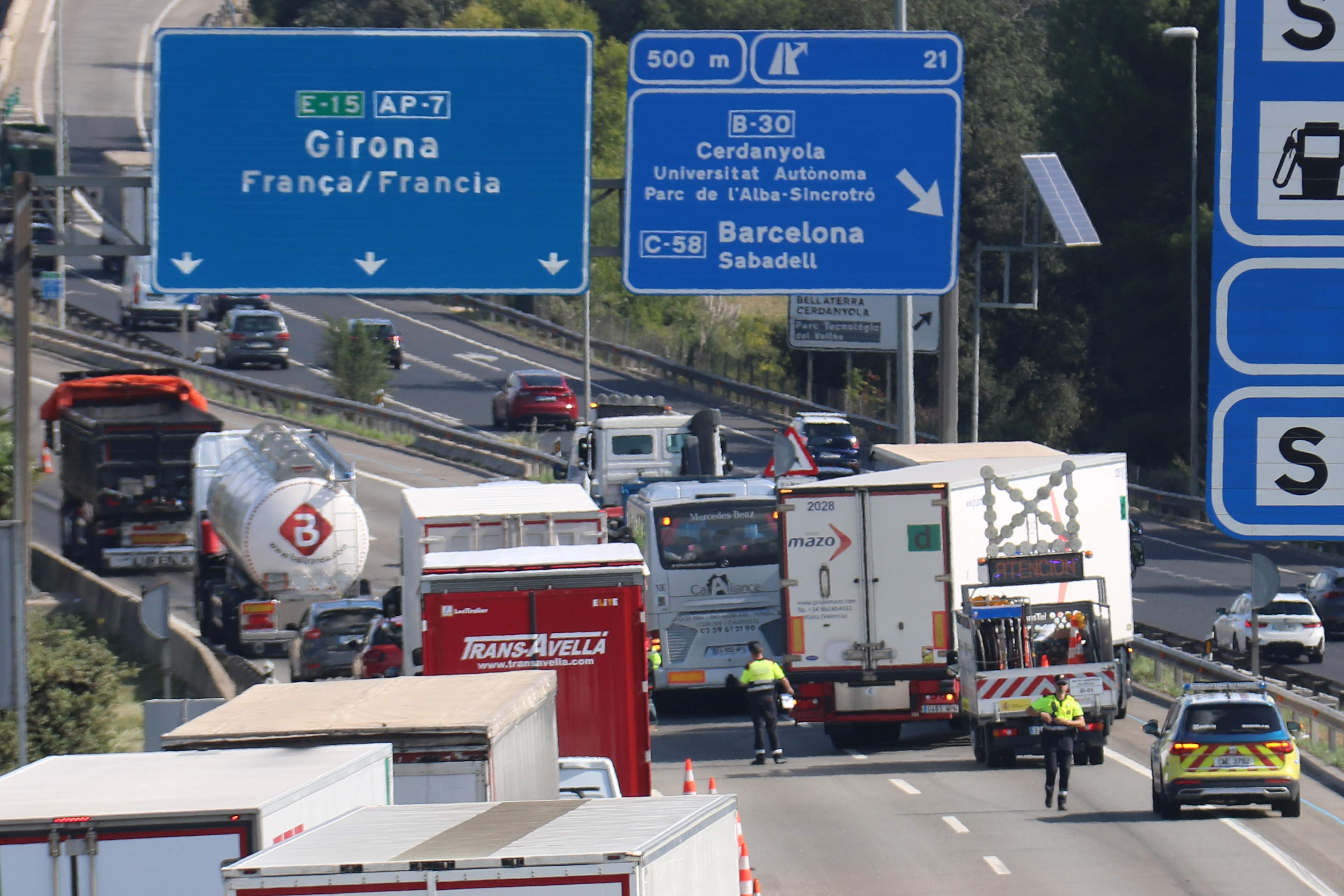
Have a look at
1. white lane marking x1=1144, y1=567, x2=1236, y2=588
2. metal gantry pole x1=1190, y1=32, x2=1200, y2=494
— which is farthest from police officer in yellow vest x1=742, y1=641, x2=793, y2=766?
metal gantry pole x1=1190, y1=32, x2=1200, y2=494

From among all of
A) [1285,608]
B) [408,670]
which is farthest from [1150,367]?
[408,670]

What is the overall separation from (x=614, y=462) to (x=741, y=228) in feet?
72.3

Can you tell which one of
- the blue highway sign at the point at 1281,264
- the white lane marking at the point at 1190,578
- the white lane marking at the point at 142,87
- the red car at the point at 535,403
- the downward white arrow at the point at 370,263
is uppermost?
the white lane marking at the point at 142,87

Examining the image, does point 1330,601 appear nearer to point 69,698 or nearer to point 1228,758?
point 1228,758

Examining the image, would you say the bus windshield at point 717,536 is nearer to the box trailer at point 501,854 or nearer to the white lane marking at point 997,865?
the white lane marking at point 997,865

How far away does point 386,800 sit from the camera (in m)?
10.5

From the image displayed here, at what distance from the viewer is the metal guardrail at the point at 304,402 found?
182ft

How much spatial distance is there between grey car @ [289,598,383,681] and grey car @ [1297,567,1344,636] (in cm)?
2063

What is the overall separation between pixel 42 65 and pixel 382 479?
6501 centimetres

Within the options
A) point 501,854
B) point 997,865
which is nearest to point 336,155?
point 997,865

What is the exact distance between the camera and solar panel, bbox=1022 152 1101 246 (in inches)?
1228

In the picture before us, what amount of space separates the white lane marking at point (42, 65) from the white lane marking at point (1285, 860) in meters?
76.0

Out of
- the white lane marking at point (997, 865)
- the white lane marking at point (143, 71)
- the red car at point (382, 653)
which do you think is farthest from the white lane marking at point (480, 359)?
the white lane marking at point (997, 865)

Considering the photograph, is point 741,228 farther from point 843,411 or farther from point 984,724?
point 843,411
